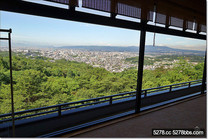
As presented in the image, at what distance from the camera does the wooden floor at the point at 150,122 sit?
6.43 feet

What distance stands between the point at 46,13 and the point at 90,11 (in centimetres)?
58

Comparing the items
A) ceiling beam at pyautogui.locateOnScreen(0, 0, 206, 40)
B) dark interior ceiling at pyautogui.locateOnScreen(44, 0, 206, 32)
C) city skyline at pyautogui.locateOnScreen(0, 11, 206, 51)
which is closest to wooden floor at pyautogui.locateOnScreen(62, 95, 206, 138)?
ceiling beam at pyautogui.locateOnScreen(0, 0, 206, 40)

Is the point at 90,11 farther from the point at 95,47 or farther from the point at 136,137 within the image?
the point at 95,47

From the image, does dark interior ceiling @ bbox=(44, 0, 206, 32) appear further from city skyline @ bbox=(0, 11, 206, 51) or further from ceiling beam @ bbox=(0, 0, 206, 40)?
city skyline @ bbox=(0, 11, 206, 51)

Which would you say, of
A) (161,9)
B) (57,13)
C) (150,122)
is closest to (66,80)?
(150,122)

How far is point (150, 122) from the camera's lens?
2.31 meters

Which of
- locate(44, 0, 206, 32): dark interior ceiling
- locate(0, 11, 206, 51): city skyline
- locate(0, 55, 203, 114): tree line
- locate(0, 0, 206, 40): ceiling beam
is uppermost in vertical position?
locate(0, 11, 206, 51): city skyline

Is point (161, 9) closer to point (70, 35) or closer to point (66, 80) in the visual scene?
point (66, 80)

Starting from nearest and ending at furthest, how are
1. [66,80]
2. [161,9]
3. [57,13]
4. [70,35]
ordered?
[57,13]
[161,9]
[66,80]
[70,35]

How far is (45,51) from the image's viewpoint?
7.09m

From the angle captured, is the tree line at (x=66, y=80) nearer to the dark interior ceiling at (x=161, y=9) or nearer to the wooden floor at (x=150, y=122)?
the wooden floor at (x=150, y=122)

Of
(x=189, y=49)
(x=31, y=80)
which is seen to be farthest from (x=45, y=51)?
(x=189, y=49)

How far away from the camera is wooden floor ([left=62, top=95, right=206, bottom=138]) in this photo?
196 cm

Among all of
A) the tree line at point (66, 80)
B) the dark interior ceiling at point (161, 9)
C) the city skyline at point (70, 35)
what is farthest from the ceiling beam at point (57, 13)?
the city skyline at point (70, 35)
